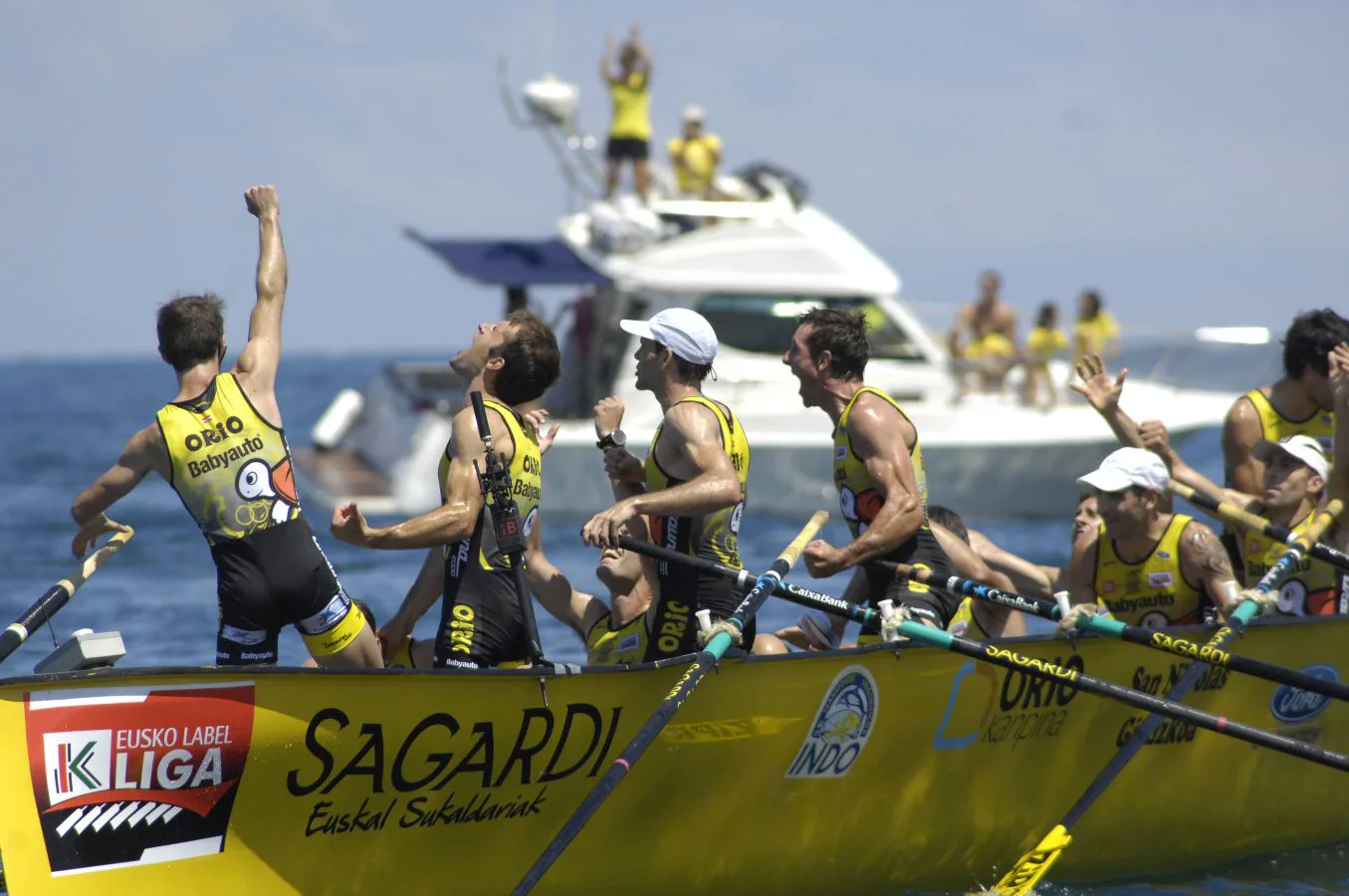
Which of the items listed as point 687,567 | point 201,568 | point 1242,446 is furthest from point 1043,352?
point 687,567

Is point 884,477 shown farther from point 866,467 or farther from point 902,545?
point 902,545

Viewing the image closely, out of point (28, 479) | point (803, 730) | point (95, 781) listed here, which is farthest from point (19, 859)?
point (28, 479)

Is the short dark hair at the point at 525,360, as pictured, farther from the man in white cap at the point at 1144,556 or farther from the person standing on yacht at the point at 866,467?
the man in white cap at the point at 1144,556

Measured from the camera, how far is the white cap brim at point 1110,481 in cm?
719

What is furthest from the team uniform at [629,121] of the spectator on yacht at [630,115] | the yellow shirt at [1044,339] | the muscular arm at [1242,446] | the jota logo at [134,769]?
the jota logo at [134,769]

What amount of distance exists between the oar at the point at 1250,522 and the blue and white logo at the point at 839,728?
202 cm

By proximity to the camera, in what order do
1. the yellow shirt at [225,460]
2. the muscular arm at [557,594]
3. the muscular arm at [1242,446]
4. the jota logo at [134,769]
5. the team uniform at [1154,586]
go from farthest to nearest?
1. the muscular arm at [1242,446]
2. the team uniform at [1154,586]
3. the muscular arm at [557,594]
4. the yellow shirt at [225,460]
5. the jota logo at [134,769]

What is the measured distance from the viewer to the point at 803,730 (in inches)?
253

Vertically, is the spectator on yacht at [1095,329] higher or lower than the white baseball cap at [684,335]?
lower

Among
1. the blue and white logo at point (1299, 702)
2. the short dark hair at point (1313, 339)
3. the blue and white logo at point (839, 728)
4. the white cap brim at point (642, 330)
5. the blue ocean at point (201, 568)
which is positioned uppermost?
the white cap brim at point (642, 330)

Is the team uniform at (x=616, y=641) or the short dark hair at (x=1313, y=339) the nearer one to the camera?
the team uniform at (x=616, y=641)

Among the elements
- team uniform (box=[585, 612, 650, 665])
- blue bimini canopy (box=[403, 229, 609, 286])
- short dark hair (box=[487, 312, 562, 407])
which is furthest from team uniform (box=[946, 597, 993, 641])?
blue bimini canopy (box=[403, 229, 609, 286])

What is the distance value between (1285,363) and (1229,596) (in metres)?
1.66

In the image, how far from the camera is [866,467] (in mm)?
6594
